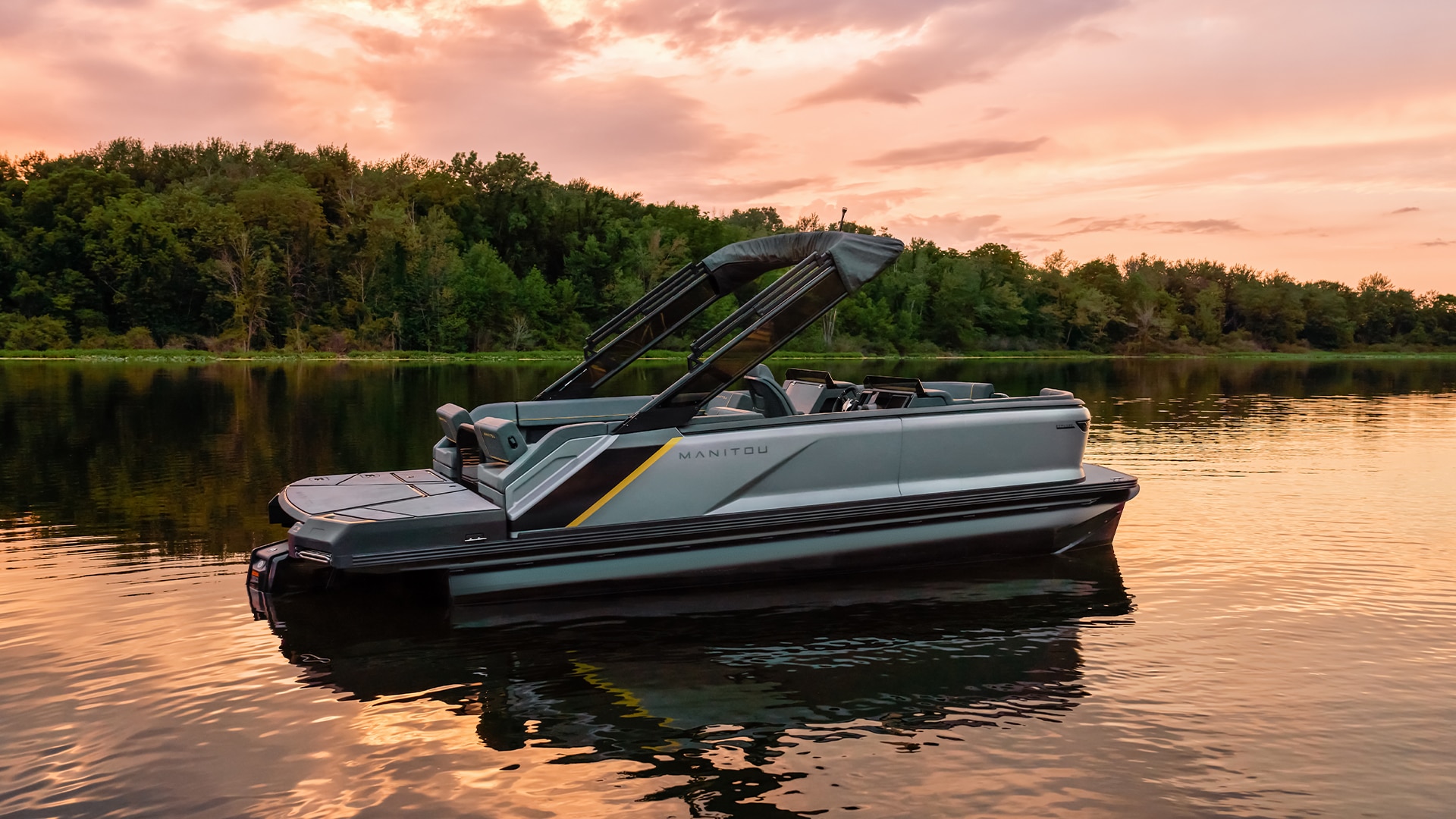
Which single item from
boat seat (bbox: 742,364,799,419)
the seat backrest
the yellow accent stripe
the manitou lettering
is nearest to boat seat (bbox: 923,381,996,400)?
boat seat (bbox: 742,364,799,419)

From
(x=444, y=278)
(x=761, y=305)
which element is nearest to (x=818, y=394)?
(x=761, y=305)

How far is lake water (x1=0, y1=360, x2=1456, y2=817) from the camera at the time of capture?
4312mm

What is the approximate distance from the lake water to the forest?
139ft

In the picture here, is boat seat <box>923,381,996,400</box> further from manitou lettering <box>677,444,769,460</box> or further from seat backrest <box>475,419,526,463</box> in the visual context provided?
seat backrest <box>475,419,526,463</box>

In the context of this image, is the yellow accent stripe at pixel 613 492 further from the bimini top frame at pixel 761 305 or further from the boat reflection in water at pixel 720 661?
the boat reflection in water at pixel 720 661

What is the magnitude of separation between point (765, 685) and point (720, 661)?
430mm

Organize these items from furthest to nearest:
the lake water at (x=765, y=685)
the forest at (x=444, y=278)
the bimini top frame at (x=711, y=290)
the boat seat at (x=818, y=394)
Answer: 1. the forest at (x=444, y=278)
2. the boat seat at (x=818, y=394)
3. the bimini top frame at (x=711, y=290)
4. the lake water at (x=765, y=685)

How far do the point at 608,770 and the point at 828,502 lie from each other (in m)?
3.19

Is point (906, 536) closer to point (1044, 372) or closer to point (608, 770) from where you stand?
point (608, 770)

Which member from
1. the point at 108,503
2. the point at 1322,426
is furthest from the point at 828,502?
the point at 1322,426

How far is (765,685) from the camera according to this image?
5.57 meters

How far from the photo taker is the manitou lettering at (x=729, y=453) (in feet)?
22.8

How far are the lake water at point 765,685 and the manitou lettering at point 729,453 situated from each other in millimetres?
1016

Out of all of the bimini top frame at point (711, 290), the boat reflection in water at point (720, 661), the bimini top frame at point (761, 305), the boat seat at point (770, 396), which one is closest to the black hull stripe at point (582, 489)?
the bimini top frame at point (761, 305)
